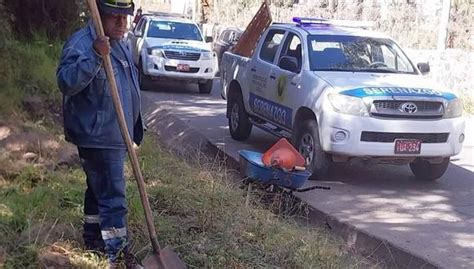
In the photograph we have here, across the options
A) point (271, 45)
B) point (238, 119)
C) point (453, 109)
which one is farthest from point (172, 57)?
point (453, 109)

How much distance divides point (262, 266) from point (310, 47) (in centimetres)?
513

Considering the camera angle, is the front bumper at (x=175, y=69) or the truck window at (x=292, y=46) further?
the front bumper at (x=175, y=69)

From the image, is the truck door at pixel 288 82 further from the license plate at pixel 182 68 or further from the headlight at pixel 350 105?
the license plate at pixel 182 68

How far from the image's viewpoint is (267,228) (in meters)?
5.54

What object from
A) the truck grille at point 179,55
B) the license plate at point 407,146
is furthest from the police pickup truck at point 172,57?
the license plate at point 407,146

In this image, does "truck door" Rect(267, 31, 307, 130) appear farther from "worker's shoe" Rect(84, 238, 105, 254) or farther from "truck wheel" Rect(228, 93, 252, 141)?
"worker's shoe" Rect(84, 238, 105, 254)

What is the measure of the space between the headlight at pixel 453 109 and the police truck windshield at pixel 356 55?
0.99 meters

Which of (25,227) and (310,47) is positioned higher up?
(310,47)

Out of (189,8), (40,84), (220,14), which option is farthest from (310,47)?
(189,8)

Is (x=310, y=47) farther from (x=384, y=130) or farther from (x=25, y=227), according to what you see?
(x=25, y=227)

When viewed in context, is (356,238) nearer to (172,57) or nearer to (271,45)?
(271,45)

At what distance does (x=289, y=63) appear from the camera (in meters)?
9.37

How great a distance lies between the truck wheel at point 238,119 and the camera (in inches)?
434

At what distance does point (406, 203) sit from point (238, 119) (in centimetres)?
374
